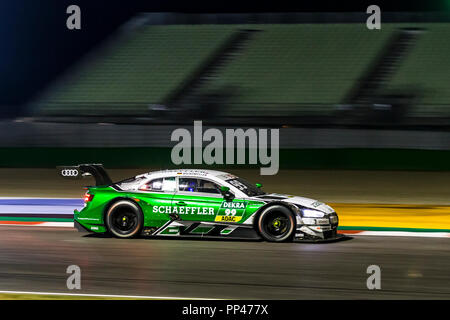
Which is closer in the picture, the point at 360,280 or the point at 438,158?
the point at 360,280

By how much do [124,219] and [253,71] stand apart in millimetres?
22491

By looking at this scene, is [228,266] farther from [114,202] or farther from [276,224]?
[114,202]

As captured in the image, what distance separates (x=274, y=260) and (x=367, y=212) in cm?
673

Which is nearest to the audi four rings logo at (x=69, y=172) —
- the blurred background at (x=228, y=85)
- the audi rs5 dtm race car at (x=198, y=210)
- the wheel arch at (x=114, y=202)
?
the audi rs5 dtm race car at (x=198, y=210)

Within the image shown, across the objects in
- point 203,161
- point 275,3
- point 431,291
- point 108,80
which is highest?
point 275,3

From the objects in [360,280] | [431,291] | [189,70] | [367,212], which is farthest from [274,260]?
[189,70]

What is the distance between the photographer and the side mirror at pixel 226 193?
11.4 meters

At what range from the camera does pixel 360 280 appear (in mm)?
8562

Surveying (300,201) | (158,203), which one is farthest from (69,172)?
(300,201)

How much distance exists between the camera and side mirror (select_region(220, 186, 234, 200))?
449 inches

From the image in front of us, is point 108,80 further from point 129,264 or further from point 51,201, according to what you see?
point 129,264

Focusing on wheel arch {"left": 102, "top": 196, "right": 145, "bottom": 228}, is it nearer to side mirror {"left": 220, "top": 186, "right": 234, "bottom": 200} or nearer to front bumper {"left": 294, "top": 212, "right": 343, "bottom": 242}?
side mirror {"left": 220, "top": 186, "right": 234, "bottom": 200}

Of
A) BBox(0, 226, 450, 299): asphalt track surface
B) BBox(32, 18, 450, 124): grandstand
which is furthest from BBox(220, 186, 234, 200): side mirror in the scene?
BBox(32, 18, 450, 124): grandstand

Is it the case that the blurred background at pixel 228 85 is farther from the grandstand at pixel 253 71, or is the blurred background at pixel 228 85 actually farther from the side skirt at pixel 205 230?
the side skirt at pixel 205 230
